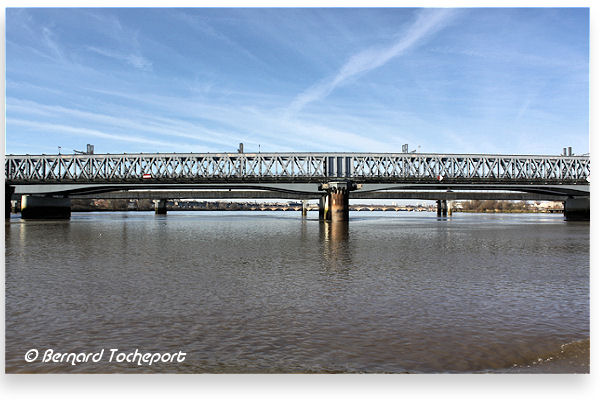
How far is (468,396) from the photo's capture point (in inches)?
303

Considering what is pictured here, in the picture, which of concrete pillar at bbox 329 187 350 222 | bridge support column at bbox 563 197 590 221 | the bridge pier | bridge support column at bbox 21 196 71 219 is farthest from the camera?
the bridge pier

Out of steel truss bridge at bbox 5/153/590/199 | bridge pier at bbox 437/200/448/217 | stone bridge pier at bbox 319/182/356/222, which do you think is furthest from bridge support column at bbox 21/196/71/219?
bridge pier at bbox 437/200/448/217

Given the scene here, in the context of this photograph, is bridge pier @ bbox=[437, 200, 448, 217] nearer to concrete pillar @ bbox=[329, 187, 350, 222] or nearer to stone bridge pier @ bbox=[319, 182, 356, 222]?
stone bridge pier @ bbox=[319, 182, 356, 222]

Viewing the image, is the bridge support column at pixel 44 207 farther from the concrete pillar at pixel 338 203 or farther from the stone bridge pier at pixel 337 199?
the concrete pillar at pixel 338 203

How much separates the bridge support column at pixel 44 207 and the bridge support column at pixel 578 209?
12171 cm

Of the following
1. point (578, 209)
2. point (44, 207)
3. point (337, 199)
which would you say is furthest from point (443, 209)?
point (44, 207)

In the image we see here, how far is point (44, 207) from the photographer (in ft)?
350

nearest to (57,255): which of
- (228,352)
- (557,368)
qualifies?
(228,352)

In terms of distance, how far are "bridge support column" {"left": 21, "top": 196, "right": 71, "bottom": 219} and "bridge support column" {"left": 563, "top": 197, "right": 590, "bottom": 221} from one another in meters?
122

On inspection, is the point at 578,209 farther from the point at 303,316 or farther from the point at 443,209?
the point at 303,316

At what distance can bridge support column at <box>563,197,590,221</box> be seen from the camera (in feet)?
361

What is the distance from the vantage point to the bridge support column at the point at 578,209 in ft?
361

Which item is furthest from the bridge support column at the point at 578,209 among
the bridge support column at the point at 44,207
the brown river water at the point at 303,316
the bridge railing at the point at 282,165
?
the bridge support column at the point at 44,207

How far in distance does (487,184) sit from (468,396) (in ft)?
327
